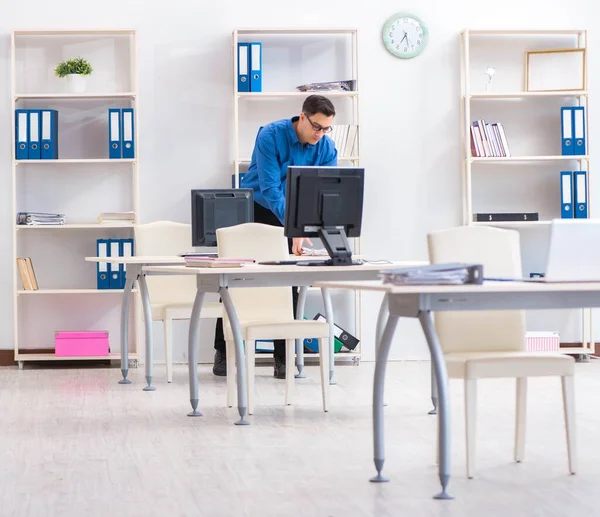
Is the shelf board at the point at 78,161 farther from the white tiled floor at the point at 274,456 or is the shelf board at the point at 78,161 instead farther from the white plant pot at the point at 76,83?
the white tiled floor at the point at 274,456

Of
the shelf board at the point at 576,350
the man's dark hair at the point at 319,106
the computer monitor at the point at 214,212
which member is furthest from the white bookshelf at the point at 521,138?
the computer monitor at the point at 214,212

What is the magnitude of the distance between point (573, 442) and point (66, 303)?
4.17 m

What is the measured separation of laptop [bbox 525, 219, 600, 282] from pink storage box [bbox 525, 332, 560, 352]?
146 inches

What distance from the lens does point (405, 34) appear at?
264 inches

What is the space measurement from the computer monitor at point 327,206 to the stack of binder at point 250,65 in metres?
2.25

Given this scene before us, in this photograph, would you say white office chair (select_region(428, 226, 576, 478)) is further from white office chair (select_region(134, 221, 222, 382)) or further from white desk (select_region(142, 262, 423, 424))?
white office chair (select_region(134, 221, 222, 382))

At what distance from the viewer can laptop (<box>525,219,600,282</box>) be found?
2.82 meters

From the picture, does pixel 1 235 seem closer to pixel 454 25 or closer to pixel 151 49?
pixel 151 49

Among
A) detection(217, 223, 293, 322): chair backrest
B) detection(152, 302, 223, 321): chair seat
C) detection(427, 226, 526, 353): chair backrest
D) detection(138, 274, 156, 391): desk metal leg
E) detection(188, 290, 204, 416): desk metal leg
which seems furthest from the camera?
detection(152, 302, 223, 321): chair seat

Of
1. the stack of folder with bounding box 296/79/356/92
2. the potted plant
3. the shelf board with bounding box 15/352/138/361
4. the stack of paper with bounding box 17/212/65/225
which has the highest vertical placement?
the potted plant

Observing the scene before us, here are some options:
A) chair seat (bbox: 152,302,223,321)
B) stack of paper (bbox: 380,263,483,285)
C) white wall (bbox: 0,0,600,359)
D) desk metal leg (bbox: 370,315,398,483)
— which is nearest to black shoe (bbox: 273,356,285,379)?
chair seat (bbox: 152,302,223,321)

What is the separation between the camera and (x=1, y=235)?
659 centimetres

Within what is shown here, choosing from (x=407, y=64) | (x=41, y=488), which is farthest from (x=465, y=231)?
(x=407, y=64)

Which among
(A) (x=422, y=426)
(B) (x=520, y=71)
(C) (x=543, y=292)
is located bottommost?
(A) (x=422, y=426)
